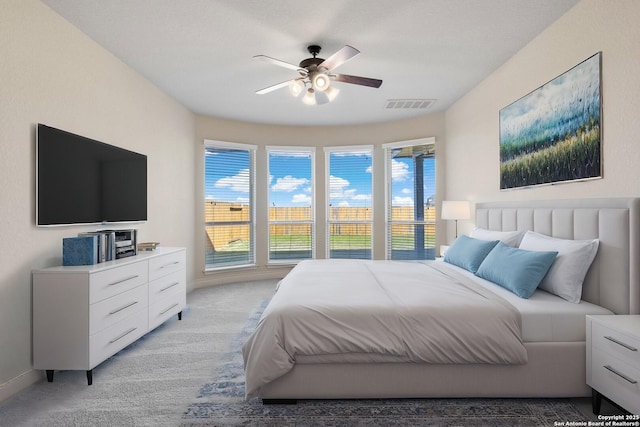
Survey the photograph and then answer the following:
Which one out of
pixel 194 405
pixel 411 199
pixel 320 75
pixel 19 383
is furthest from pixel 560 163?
pixel 19 383

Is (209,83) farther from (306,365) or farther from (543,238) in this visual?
(543,238)

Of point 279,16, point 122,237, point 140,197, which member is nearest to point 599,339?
point 279,16

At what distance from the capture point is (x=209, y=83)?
3.90 metres

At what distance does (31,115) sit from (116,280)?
1.31m

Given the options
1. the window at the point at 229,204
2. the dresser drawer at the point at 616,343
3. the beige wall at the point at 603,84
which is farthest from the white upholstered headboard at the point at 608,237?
the window at the point at 229,204

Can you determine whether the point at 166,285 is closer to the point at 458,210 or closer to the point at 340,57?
the point at 340,57

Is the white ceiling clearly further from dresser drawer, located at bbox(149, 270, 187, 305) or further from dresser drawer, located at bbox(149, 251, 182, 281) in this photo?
dresser drawer, located at bbox(149, 270, 187, 305)

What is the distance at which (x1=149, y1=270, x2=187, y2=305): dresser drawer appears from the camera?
3.09 m

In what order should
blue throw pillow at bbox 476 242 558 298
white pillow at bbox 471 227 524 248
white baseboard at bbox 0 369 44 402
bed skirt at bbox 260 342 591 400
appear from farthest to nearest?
white pillow at bbox 471 227 524 248
blue throw pillow at bbox 476 242 558 298
white baseboard at bbox 0 369 44 402
bed skirt at bbox 260 342 591 400

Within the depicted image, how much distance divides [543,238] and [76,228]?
3.79 m

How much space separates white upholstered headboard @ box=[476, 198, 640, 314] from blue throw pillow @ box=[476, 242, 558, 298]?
27 cm

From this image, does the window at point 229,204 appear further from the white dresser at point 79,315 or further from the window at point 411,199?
the white dresser at point 79,315

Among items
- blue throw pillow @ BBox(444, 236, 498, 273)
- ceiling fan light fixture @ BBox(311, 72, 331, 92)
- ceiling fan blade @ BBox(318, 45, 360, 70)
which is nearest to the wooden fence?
blue throw pillow @ BBox(444, 236, 498, 273)

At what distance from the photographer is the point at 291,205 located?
5906mm
